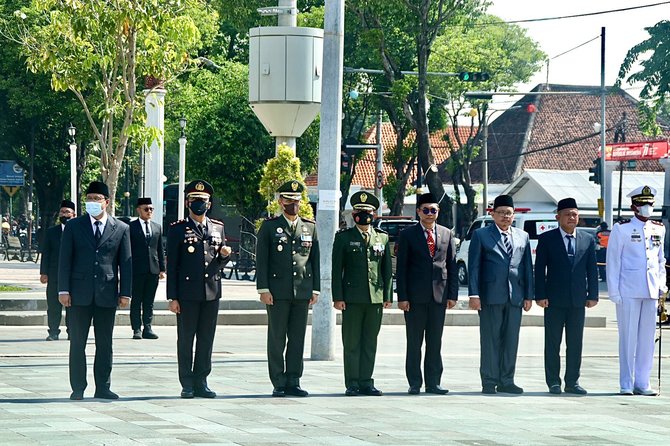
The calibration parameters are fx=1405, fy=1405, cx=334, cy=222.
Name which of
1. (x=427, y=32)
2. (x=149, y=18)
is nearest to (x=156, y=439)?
(x=149, y=18)

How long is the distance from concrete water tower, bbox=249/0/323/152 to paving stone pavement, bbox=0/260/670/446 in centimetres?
516

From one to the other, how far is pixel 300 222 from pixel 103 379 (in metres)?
2.37

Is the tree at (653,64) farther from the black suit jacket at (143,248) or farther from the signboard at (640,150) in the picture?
the black suit jacket at (143,248)

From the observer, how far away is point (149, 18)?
21688 millimetres

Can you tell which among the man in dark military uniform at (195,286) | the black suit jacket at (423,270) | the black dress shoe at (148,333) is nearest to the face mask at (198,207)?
the man in dark military uniform at (195,286)

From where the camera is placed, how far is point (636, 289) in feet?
45.0

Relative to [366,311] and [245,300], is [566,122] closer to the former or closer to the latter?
[245,300]

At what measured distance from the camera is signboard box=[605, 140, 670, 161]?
51875 millimetres

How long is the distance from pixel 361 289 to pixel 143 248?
6350 millimetres

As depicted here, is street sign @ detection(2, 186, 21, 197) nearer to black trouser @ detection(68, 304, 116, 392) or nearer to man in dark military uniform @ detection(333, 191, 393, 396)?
man in dark military uniform @ detection(333, 191, 393, 396)

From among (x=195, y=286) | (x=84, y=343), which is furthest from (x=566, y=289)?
(x=84, y=343)

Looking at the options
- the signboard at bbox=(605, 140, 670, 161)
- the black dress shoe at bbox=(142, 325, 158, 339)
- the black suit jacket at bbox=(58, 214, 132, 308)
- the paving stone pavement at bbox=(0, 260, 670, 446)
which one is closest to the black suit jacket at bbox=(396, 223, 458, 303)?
the paving stone pavement at bbox=(0, 260, 670, 446)

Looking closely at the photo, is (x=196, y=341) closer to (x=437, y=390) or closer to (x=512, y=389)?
(x=437, y=390)

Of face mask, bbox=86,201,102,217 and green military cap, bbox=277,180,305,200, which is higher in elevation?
green military cap, bbox=277,180,305,200
